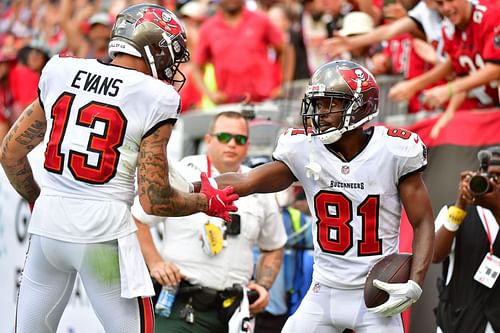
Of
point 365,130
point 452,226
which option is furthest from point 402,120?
point 365,130

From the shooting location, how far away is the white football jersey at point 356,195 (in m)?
4.79

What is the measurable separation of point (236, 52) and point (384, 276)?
205 inches

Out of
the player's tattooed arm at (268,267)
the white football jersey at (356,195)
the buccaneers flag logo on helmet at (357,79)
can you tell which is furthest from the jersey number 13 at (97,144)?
the player's tattooed arm at (268,267)

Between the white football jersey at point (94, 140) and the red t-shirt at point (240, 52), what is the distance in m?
4.91

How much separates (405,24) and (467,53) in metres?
0.70

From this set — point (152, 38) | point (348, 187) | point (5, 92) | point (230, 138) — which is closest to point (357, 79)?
point (348, 187)

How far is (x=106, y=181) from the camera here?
456cm

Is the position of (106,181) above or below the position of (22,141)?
A: below

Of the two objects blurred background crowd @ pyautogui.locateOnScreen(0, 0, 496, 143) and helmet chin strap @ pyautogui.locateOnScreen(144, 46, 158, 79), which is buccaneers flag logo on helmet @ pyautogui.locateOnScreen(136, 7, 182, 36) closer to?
helmet chin strap @ pyautogui.locateOnScreen(144, 46, 158, 79)

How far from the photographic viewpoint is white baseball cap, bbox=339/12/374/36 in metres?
7.85

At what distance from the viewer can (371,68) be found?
835 cm

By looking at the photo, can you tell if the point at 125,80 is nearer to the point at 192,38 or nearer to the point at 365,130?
the point at 365,130

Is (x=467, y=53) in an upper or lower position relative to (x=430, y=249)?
upper

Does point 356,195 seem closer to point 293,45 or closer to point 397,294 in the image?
point 397,294
